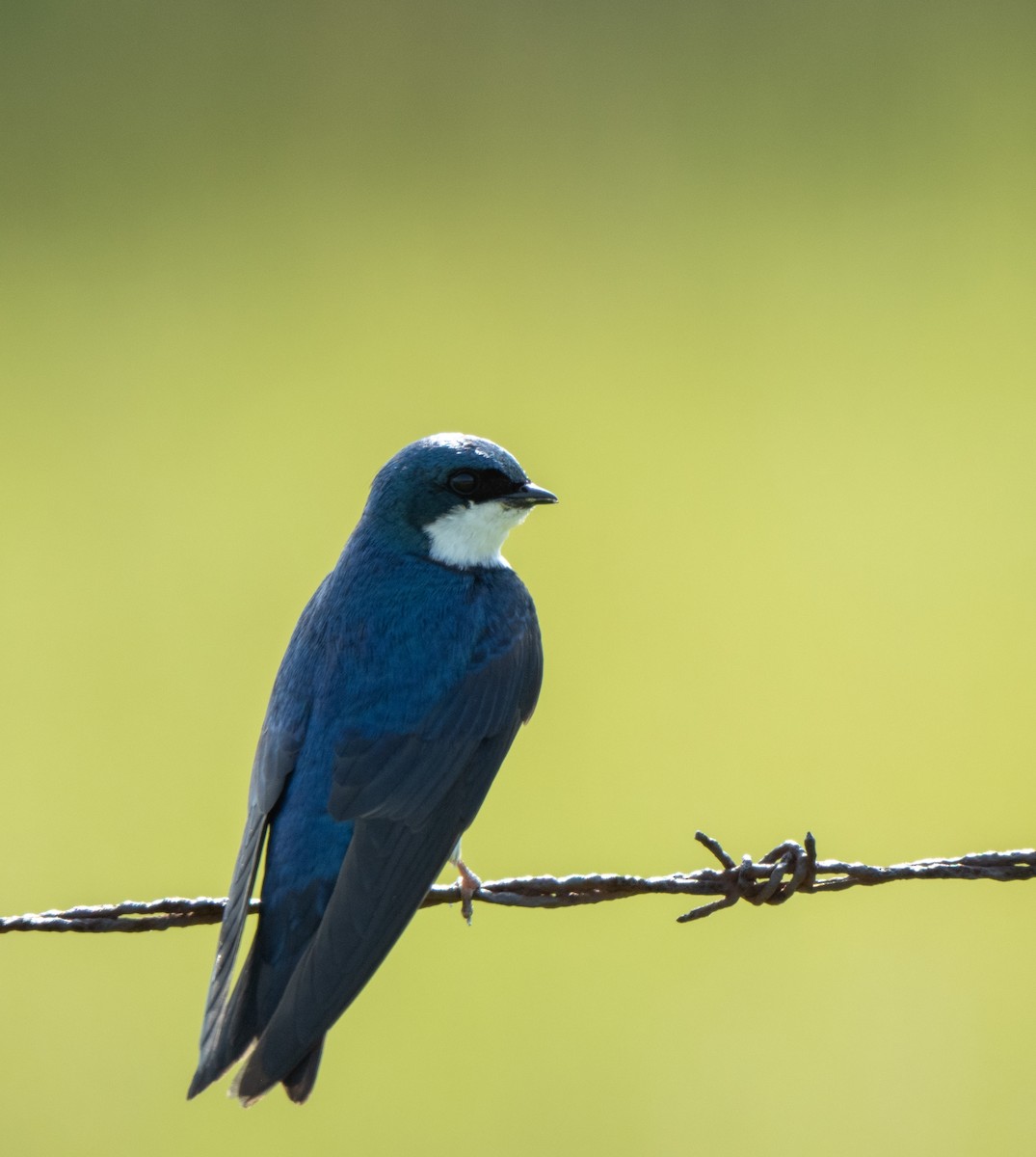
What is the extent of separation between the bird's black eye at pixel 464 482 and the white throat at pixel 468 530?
0.09 ft

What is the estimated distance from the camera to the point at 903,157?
26.6 feet

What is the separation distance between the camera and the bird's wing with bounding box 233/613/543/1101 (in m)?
2.31

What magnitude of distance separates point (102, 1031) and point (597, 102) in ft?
18.3

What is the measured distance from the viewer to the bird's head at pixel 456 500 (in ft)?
9.95

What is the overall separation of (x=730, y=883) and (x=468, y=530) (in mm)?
1001

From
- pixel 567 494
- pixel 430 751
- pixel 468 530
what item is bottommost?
pixel 430 751

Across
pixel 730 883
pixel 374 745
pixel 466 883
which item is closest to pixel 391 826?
pixel 374 745

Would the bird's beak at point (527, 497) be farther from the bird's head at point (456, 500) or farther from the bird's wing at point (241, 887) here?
the bird's wing at point (241, 887)

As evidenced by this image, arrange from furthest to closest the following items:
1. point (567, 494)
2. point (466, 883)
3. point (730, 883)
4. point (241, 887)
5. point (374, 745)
A: point (567, 494), point (466, 883), point (374, 745), point (241, 887), point (730, 883)

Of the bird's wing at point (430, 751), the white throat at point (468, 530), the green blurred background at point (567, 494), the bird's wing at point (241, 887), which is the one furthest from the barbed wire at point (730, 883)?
the green blurred background at point (567, 494)

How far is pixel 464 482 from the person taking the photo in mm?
3043

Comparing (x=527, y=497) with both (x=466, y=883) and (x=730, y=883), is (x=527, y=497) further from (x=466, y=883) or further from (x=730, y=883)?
(x=730, y=883)

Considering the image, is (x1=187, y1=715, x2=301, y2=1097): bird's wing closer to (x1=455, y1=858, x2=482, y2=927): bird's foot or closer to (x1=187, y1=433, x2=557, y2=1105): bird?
(x1=187, y1=433, x2=557, y2=1105): bird

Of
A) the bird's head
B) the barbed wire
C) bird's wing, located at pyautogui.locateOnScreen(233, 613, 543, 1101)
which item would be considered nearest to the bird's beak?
the bird's head
